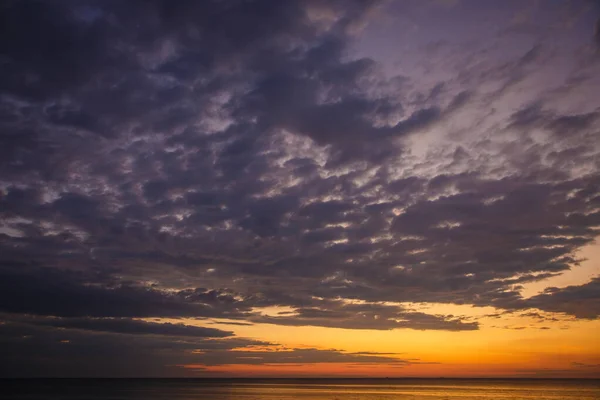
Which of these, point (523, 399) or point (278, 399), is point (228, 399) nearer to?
point (278, 399)

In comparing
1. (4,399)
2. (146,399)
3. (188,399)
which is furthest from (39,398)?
(188,399)

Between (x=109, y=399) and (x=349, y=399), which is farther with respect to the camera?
(x=349, y=399)

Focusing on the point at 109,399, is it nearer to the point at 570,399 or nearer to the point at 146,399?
the point at 146,399

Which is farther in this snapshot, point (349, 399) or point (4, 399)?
point (349, 399)

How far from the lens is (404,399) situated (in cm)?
9556

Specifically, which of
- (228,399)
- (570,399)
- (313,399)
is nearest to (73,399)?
(228,399)

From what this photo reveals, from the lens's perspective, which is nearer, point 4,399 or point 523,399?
point 4,399

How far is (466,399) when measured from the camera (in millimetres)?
99438

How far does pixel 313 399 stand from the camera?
324 feet

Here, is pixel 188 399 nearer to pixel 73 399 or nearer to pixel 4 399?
pixel 73 399

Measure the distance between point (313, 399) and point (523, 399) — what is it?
1706 inches

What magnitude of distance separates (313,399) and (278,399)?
7.92m

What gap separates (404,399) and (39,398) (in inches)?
2894

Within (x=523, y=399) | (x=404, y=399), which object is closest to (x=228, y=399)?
(x=404, y=399)
